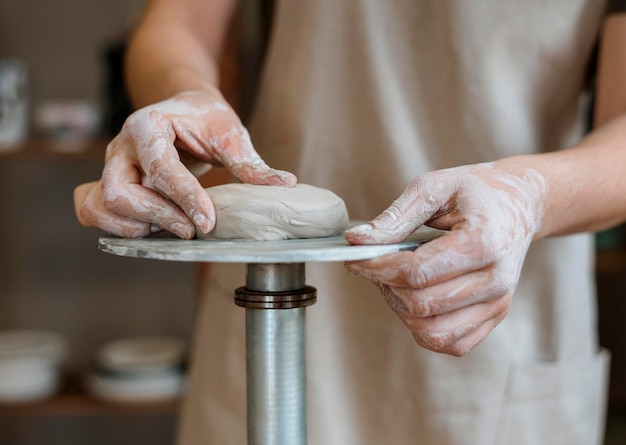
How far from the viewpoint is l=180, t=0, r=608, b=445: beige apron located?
93cm

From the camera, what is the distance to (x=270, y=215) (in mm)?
646

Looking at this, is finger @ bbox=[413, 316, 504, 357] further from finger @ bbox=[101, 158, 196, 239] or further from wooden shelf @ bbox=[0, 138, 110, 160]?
wooden shelf @ bbox=[0, 138, 110, 160]

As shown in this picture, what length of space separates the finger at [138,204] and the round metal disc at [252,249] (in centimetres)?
2

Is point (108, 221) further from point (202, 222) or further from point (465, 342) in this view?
point (465, 342)

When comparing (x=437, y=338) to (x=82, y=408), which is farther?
(x=82, y=408)

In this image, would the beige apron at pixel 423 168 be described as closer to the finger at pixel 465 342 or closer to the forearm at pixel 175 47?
the forearm at pixel 175 47

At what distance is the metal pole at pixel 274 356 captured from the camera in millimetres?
613

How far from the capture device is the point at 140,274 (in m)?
2.00

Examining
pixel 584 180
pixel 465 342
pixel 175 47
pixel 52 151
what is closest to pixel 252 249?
pixel 465 342

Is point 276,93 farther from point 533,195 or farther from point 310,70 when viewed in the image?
point 533,195

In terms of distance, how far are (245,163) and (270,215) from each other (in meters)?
0.11

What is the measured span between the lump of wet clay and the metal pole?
0.04 meters

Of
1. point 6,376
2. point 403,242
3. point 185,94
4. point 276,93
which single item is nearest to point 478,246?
point 403,242

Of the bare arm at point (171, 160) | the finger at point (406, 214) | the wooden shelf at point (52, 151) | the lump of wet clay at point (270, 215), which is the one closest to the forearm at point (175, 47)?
the bare arm at point (171, 160)
